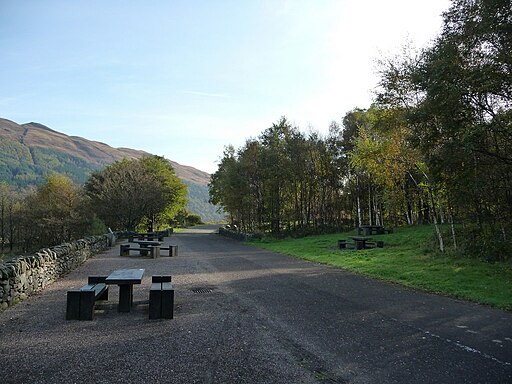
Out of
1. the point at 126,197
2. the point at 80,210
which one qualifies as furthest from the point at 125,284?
the point at 80,210

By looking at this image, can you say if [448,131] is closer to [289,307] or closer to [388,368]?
[289,307]

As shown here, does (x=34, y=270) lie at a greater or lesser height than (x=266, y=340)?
greater

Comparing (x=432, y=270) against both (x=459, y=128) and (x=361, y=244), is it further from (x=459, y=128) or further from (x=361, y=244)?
(x=361, y=244)

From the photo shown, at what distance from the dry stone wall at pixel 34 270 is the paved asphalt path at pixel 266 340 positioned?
1.12 ft


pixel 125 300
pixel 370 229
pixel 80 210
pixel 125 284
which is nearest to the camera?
pixel 125 284

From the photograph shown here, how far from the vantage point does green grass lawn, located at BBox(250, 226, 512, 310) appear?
23.3ft

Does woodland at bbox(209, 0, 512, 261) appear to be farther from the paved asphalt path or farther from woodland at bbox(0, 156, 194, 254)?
woodland at bbox(0, 156, 194, 254)

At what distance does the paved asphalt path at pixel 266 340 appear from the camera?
3.47 m

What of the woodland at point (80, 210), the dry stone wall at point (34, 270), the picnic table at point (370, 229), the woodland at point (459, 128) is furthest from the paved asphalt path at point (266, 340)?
the woodland at point (80, 210)

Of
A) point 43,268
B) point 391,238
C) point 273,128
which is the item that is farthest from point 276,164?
point 43,268

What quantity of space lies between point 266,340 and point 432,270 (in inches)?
278

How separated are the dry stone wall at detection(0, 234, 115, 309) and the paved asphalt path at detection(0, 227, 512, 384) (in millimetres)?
343

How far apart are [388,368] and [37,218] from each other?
29993 millimetres

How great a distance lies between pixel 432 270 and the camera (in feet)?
31.5
